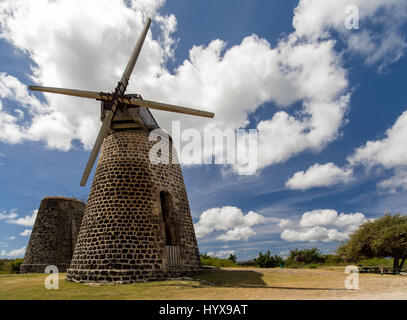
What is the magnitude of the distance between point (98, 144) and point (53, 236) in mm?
12707

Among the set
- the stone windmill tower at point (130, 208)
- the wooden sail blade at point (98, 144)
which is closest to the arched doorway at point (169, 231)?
the stone windmill tower at point (130, 208)

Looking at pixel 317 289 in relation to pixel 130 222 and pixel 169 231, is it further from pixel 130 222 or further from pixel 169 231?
pixel 130 222

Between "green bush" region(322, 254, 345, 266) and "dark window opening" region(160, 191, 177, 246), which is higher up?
"dark window opening" region(160, 191, 177, 246)

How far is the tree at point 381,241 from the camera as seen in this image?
17.1 m

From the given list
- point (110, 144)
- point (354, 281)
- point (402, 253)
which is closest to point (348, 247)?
point (402, 253)

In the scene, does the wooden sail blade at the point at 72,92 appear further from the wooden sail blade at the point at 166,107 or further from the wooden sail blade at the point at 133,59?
the wooden sail blade at the point at 166,107

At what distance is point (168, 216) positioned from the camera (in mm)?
14133

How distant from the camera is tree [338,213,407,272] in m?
17.1

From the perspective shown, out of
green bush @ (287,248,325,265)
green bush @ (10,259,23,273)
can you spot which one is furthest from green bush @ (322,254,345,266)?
green bush @ (10,259,23,273)

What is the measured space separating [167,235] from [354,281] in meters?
8.42

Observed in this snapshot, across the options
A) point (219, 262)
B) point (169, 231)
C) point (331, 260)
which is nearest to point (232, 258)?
point (219, 262)

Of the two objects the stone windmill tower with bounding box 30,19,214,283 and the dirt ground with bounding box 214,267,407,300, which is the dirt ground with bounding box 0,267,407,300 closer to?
the dirt ground with bounding box 214,267,407,300

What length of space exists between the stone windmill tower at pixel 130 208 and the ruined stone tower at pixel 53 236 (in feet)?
36.5

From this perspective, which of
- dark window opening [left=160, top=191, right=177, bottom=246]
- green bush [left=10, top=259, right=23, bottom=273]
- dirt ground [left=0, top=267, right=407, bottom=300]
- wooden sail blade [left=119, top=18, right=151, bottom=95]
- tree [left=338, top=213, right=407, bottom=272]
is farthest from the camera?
green bush [left=10, top=259, right=23, bottom=273]
